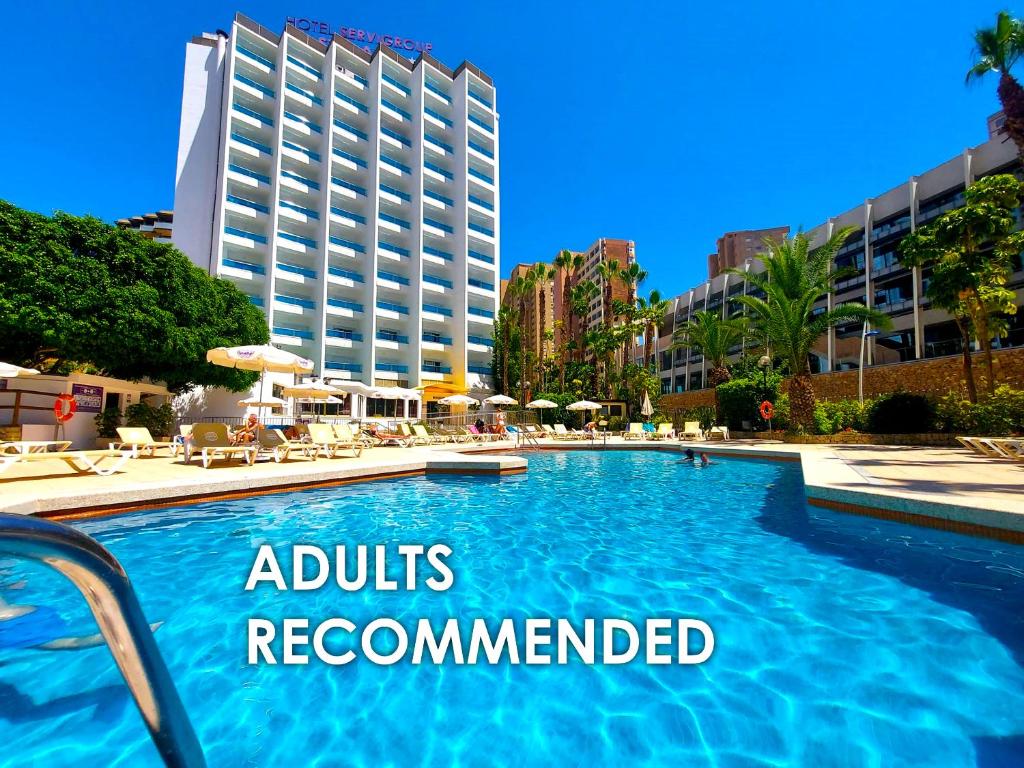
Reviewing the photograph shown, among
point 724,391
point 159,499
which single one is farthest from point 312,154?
point 159,499

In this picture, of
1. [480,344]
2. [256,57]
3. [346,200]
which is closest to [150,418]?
[346,200]

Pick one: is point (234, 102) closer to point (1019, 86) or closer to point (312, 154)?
point (312, 154)

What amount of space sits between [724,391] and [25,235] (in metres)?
29.4

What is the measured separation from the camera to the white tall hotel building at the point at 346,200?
36.2 meters

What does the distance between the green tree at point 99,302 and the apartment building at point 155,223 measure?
36.0 metres

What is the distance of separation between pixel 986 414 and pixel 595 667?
17476 mm

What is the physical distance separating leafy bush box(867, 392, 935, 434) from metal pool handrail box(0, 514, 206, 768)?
20810 mm

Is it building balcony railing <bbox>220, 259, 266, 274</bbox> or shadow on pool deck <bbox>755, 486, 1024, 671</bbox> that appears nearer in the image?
shadow on pool deck <bbox>755, 486, 1024, 671</bbox>

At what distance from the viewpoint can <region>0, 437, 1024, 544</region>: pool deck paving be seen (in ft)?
17.6

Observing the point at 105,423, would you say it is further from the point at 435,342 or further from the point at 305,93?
the point at 305,93

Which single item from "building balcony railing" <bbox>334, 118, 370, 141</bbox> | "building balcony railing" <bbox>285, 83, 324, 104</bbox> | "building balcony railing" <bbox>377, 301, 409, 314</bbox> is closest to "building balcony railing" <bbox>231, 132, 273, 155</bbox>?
"building balcony railing" <bbox>285, 83, 324, 104</bbox>

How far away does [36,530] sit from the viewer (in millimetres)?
764

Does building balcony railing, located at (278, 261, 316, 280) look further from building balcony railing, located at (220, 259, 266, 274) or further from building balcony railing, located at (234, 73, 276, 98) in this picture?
building balcony railing, located at (234, 73, 276, 98)

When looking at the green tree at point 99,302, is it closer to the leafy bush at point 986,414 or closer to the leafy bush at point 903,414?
the leafy bush at point 903,414
